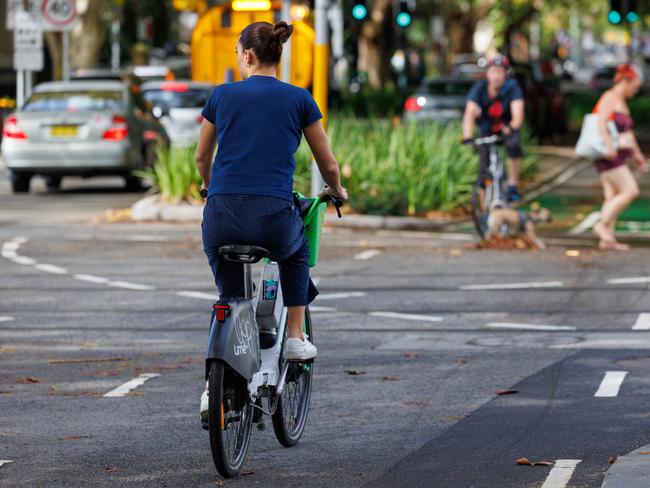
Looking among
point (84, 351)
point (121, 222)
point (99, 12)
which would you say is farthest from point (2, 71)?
point (84, 351)

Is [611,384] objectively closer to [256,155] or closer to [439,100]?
[256,155]

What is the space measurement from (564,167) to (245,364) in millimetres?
23553

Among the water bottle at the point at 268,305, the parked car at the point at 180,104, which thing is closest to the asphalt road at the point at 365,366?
the water bottle at the point at 268,305

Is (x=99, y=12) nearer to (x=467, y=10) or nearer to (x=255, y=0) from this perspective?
(x=255, y=0)

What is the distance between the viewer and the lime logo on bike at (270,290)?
7.15 metres

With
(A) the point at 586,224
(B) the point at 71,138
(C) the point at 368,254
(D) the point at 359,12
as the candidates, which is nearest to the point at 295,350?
(C) the point at 368,254

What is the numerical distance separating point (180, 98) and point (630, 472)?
72.4 feet

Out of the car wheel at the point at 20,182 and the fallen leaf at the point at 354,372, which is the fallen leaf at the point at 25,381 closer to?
the fallen leaf at the point at 354,372

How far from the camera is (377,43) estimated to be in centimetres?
4612

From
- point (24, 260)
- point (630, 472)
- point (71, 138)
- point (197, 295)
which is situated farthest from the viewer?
point (71, 138)

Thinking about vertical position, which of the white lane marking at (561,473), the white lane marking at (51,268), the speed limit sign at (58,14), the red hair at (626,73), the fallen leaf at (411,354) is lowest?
the white lane marking at (51,268)

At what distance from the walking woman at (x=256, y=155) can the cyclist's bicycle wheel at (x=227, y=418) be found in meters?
0.42

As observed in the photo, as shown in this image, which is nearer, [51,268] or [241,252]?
[241,252]

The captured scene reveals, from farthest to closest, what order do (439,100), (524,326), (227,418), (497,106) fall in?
1. (439,100)
2. (497,106)
3. (524,326)
4. (227,418)
